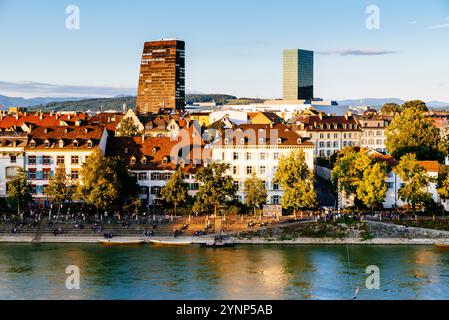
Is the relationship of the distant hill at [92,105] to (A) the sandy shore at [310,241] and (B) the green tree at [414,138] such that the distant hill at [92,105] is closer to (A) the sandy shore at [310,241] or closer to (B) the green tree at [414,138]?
(B) the green tree at [414,138]

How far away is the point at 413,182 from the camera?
117 ft

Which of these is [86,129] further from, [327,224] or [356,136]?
[356,136]

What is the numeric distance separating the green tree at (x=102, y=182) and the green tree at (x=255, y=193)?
19.9 feet

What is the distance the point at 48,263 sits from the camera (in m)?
→ 27.8

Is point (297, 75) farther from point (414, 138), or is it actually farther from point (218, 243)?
point (218, 243)

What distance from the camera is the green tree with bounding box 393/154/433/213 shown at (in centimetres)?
3550

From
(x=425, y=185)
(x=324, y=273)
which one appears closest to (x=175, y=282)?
(x=324, y=273)

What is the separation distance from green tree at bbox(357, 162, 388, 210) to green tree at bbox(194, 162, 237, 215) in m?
6.36

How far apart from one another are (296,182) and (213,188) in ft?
13.5

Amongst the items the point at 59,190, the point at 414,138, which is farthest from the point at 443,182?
the point at 59,190

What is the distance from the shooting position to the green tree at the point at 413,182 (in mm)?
35500

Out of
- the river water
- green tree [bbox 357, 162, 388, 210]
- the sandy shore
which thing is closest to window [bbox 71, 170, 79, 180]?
the sandy shore

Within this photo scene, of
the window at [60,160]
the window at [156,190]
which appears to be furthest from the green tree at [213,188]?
the window at [60,160]

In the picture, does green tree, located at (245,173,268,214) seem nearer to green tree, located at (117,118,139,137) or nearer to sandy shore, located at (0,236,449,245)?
sandy shore, located at (0,236,449,245)
